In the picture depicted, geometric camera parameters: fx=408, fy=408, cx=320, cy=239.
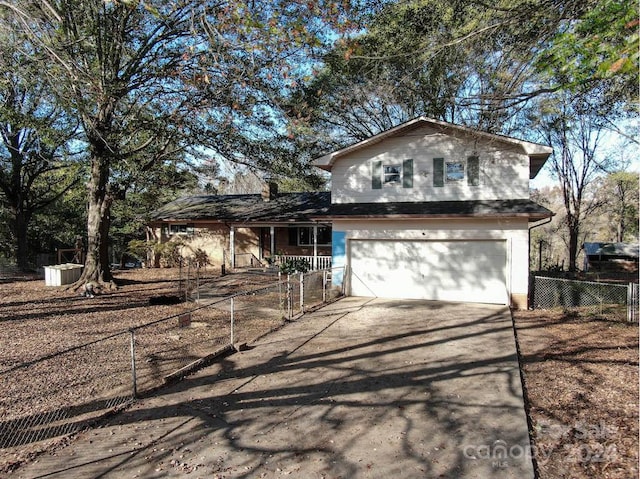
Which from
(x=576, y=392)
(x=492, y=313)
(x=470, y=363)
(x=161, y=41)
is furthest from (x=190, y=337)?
(x=161, y=41)

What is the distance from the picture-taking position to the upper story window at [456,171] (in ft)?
43.6

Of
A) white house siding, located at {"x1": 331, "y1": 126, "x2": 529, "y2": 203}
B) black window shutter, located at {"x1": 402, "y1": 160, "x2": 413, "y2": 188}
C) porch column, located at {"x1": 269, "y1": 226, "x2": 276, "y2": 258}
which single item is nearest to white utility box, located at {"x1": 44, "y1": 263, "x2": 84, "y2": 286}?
porch column, located at {"x1": 269, "y1": 226, "x2": 276, "y2": 258}

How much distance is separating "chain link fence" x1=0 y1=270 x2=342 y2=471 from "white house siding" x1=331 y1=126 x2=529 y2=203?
574 cm

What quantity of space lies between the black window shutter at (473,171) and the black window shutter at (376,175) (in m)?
2.92

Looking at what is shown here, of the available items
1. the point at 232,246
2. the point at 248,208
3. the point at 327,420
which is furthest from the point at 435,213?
the point at 248,208

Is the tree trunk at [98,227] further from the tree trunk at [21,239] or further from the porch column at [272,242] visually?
the tree trunk at [21,239]

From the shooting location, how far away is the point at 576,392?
5.66 m

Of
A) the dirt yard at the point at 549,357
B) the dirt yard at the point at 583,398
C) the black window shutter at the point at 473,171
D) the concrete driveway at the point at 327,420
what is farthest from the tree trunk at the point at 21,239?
the dirt yard at the point at 583,398

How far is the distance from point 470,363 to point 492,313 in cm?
478

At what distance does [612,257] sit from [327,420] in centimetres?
3786

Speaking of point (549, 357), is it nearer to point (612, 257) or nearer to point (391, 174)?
point (391, 174)

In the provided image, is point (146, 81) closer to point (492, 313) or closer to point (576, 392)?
point (492, 313)

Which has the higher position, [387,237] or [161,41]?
[161,41]

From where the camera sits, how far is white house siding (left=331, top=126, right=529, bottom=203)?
42.2ft
